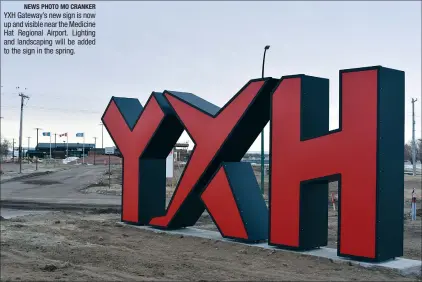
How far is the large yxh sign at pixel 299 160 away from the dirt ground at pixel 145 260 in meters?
0.69

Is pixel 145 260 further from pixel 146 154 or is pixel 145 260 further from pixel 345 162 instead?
pixel 146 154

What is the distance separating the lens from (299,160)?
37.0 feet

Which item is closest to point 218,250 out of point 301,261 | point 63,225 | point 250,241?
Result: point 250,241

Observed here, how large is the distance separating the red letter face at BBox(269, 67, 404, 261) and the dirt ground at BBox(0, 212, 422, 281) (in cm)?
66

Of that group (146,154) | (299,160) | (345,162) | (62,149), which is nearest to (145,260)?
(299,160)

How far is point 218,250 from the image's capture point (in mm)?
11883

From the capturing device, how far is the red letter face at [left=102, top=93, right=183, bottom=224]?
15.1m

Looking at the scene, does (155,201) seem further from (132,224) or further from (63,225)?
(63,225)

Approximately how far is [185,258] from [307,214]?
9.12ft

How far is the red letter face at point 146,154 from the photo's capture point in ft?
49.7

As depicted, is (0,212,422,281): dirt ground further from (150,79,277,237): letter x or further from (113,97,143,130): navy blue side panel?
(113,97,143,130): navy blue side panel

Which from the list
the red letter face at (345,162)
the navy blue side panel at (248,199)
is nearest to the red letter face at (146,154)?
the navy blue side panel at (248,199)

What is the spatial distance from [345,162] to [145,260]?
4473mm

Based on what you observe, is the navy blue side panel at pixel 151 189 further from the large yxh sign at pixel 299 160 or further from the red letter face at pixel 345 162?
the red letter face at pixel 345 162
